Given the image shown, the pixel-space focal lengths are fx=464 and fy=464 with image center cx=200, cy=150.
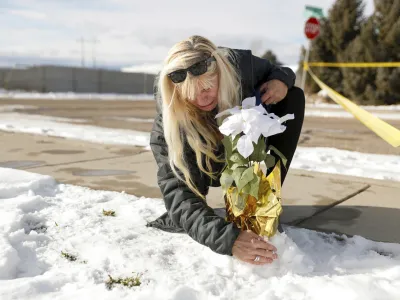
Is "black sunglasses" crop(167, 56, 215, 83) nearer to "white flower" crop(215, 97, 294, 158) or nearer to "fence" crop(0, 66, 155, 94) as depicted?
"white flower" crop(215, 97, 294, 158)

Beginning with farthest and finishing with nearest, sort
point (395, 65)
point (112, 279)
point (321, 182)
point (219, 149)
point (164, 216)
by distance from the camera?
point (395, 65), point (321, 182), point (164, 216), point (219, 149), point (112, 279)

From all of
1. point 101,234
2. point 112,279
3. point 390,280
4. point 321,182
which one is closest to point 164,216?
point 101,234

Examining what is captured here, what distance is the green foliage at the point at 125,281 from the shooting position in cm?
186

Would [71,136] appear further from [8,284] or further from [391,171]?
[8,284]

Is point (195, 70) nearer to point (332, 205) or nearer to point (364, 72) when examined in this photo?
point (332, 205)

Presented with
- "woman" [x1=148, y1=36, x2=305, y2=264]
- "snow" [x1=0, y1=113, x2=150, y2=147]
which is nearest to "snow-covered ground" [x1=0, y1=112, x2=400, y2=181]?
"snow" [x1=0, y1=113, x2=150, y2=147]

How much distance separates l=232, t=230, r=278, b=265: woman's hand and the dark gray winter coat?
1.3 inches

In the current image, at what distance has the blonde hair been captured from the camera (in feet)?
6.71

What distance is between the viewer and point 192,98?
210cm

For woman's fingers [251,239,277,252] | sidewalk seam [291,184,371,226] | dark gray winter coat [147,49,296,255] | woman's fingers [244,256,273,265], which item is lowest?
sidewalk seam [291,184,371,226]

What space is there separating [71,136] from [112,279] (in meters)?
4.83

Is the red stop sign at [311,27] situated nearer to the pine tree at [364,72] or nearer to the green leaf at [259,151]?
the pine tree at [364,72]

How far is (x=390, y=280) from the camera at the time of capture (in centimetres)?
191

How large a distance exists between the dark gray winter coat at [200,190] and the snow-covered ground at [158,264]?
0.13m
